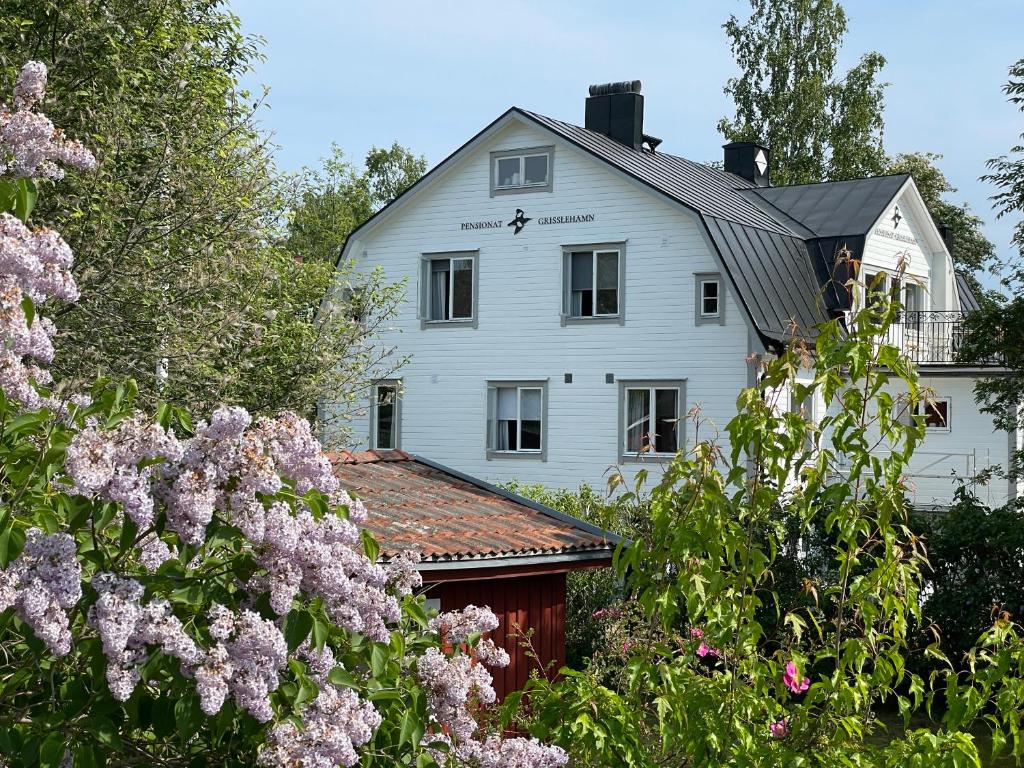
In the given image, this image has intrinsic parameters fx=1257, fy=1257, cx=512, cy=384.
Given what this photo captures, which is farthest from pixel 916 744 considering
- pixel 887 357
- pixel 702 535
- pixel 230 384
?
pixel 230 384

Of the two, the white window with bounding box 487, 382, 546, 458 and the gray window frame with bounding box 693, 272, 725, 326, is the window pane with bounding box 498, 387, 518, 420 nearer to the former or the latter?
the white window with bounding box 487, 382, 546, 458

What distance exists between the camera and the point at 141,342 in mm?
13070

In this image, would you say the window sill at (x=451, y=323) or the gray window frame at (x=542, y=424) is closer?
the gray window frame at (x=542, y=424)

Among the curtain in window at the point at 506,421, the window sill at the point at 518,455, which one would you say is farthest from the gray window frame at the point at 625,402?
the curtain in window at the point at 506,421

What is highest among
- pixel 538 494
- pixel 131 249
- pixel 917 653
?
pixel 131 249

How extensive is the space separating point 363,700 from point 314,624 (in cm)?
42

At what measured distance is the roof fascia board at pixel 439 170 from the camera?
28344 mm

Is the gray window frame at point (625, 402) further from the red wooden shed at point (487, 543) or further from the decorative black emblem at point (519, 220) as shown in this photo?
the red wooden shed at point (487, 543)

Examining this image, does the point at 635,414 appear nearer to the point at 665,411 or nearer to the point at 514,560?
the point at 665,411

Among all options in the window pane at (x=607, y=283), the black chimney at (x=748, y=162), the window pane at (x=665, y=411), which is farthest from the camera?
the black chimney at (x=748, y=162)

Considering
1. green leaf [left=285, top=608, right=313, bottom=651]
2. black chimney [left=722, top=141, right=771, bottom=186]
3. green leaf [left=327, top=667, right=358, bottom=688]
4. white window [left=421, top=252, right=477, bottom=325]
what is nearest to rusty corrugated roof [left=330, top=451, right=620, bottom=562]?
green leaf [left=327, top=667, right=358, bottom=688]

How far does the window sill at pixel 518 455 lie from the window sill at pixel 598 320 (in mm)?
2983

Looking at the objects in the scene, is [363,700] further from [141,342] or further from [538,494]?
[538,494]

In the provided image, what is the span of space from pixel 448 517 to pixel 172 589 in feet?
27.8
